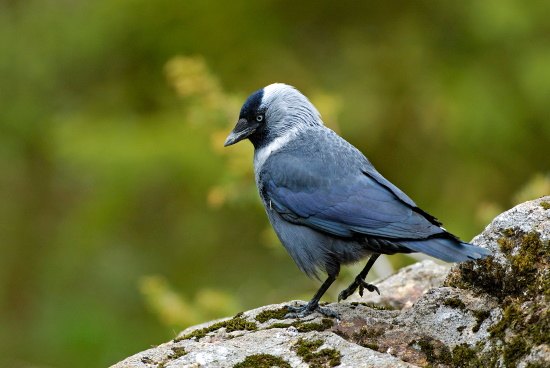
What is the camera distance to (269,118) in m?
5.65

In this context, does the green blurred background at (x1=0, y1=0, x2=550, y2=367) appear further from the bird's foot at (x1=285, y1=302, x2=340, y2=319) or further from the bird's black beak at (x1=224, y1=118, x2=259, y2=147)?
the bird's foot at (x1=285, y1=302, x2=340, y2=319)

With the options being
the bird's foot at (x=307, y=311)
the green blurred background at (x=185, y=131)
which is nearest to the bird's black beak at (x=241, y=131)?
the bird's foot at (x=307, y=311)

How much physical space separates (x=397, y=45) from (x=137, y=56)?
11.5 ft

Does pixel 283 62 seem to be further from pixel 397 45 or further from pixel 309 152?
pixel 309 152

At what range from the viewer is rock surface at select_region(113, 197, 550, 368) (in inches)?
142

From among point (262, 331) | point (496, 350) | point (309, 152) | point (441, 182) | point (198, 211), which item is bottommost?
point (496, 350)

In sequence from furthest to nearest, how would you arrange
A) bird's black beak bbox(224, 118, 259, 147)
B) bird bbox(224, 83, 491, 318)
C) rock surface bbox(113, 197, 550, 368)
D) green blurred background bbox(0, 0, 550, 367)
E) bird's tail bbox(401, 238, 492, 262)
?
green blurred background bbox(0, 0, 550, 367) < bird's black beak bbox(224, 118, 259, 147) < bird bbox(224, 83, 491, 318) < bird's tail bbox(401, 238, 492, 262) < rock surface bbox(113, 197, 550, 368)

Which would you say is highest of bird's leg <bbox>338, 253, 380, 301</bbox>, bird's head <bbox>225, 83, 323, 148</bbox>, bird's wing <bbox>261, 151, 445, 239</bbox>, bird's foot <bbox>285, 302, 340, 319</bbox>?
bird's head <bbox>225, 83, 323, 148</bbox>

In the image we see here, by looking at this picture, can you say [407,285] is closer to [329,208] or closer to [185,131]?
[329,208]

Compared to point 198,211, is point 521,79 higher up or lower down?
lower down

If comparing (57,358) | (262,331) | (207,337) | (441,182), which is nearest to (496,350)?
(262,331)

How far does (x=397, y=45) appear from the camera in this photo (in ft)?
31.3

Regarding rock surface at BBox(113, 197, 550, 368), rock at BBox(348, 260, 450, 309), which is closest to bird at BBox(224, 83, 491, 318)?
rock at BBox(348, 260, 450, 309)

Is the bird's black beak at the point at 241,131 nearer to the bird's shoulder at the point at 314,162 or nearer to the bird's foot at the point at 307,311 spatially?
the bird's shoulder at the point at 314,162
